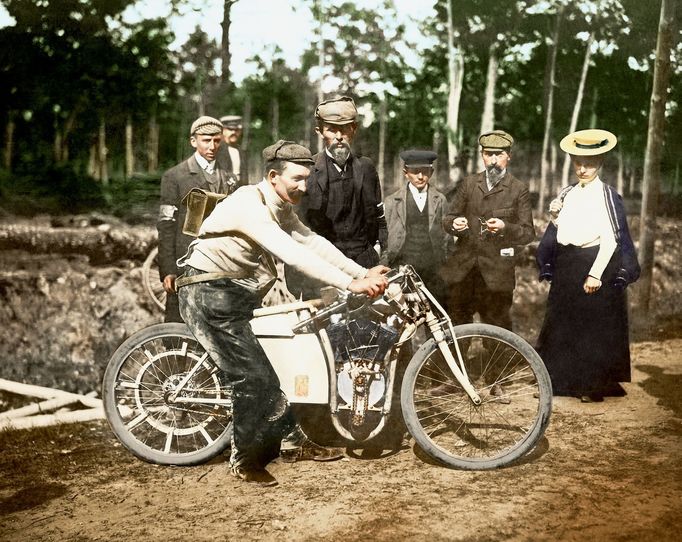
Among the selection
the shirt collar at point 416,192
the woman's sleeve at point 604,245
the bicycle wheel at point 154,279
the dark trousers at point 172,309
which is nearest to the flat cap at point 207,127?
the dark trousers at point 172,309

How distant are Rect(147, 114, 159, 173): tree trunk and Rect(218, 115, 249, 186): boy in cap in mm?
854

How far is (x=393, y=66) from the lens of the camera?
7.14 metres

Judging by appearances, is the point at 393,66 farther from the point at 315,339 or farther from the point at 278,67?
the point at 315,339

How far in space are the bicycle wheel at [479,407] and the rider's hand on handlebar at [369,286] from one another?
0.51m

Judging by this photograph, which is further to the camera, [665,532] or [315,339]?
[315,339]

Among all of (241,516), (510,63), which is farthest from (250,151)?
(241,516)

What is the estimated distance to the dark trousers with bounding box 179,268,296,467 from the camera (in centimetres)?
363

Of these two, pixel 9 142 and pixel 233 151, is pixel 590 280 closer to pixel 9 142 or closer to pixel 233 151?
pixel 233 151

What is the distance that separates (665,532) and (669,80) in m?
4.86

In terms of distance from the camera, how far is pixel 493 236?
207 inches

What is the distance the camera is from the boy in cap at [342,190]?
186 inches

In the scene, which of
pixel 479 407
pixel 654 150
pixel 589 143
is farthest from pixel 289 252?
pixel 654 150

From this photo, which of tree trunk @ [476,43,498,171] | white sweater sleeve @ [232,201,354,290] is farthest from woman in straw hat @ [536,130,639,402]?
white sweater sleeve @ [232,201,354,290]

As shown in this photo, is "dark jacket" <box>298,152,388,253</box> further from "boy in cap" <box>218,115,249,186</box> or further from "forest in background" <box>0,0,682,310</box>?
"forest in background" <box>0,0,682,310</box>
